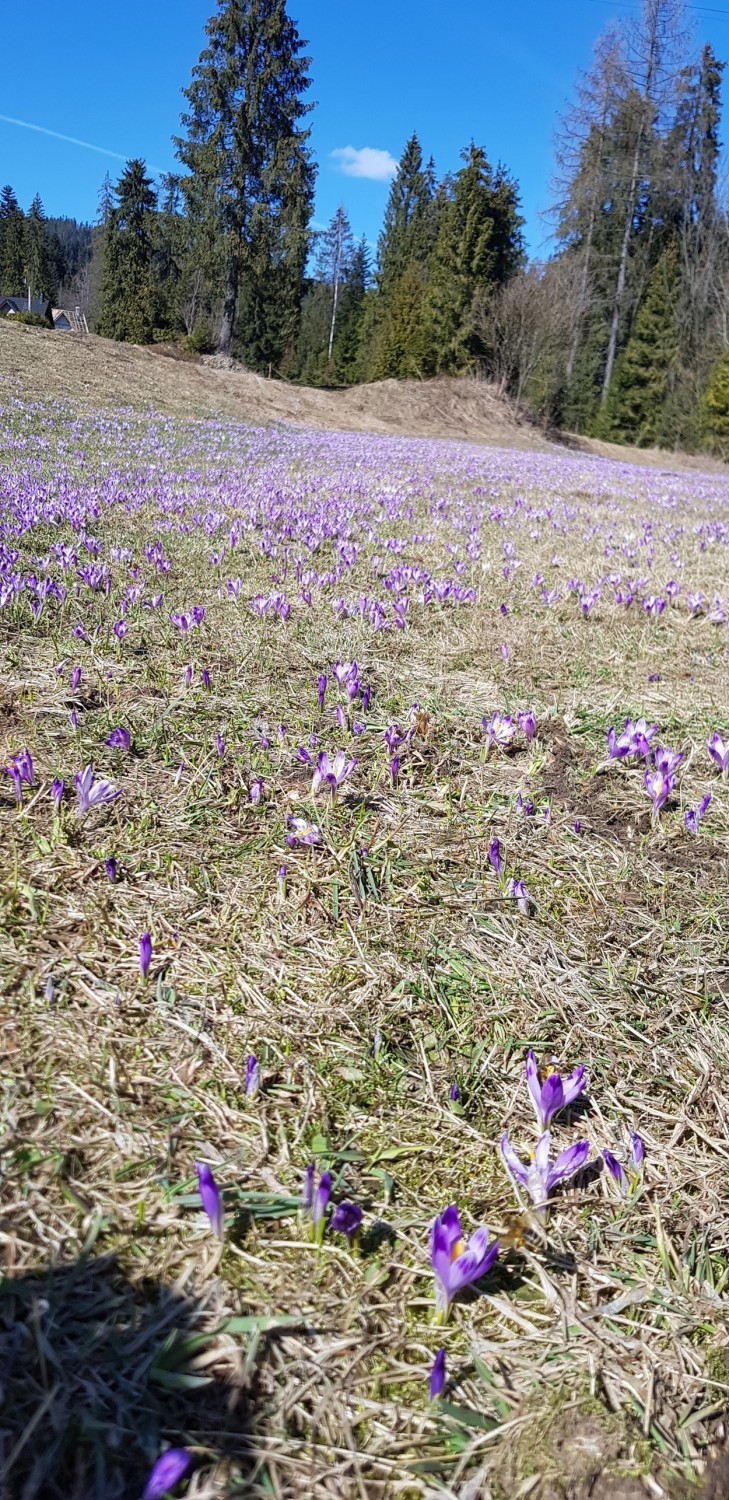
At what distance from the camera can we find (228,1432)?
98 cm

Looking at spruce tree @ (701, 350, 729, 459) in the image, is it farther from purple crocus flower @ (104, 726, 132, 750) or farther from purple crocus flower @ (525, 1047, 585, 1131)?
purple crocus flower @ (525, 1047, 585, 1131)

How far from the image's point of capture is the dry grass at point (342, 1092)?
3.31 feet

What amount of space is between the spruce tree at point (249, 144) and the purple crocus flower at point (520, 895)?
105 ft

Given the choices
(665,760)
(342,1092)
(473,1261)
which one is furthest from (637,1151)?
(665,760)

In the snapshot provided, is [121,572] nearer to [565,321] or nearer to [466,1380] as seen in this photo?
[466,1380]

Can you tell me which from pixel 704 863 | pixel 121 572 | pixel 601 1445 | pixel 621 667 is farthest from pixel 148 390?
pixel 601 1445

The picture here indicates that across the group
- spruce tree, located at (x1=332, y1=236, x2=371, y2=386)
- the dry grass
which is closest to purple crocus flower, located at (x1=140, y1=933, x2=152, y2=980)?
the dry grass

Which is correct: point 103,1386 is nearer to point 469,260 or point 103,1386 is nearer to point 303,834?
point 303,834

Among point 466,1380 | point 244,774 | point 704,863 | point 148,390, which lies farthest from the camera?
point 148,390

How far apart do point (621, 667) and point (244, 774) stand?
213 cm

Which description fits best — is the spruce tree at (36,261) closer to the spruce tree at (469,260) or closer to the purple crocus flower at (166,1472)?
the spruce tree at (469,260)

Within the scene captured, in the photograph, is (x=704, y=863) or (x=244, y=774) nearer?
(x=704, y=863)

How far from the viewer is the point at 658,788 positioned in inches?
96.2

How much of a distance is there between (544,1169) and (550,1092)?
13 cm
